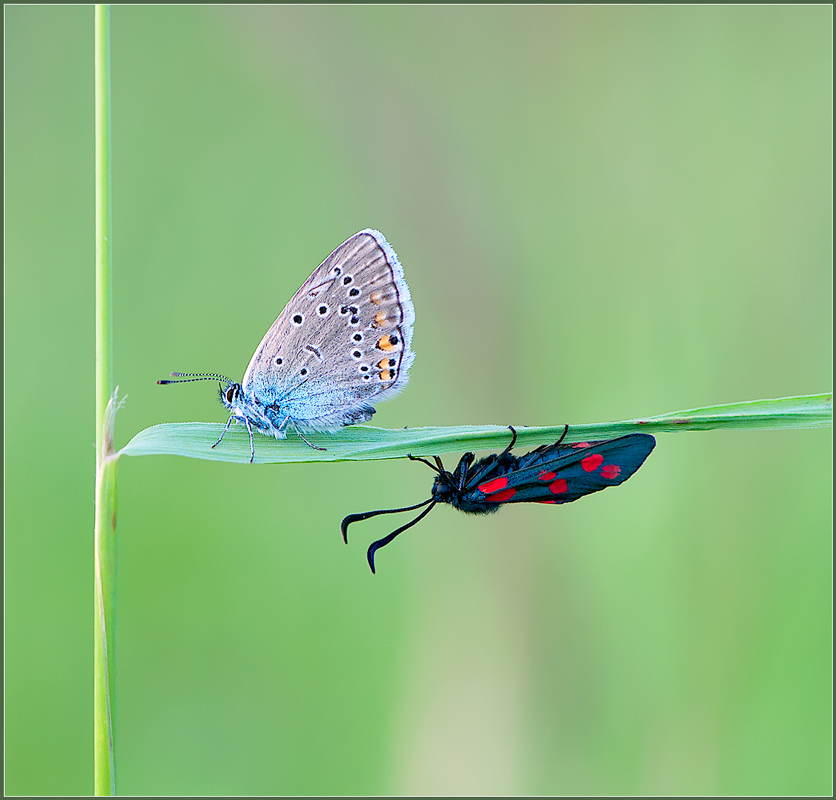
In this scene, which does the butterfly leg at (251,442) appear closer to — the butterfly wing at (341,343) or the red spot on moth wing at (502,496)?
the butterfly wing at (341,343)

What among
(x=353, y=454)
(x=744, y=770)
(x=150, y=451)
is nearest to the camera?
(x=150, y=451)

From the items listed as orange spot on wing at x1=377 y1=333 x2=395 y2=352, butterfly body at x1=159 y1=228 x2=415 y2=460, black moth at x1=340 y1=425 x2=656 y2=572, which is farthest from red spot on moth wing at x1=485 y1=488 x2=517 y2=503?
orange spot on wing at x1=377 y1=333 x2=395 y2=352

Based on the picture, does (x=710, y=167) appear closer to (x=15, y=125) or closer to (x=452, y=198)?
(x=452, y=198)

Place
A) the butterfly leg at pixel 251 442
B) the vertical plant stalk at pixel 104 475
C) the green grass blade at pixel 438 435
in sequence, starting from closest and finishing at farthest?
the vertical plant stalk at pixel 104 475 < the green grass blade at pixel 438 435 < the butterfly leg at pixel 251 442

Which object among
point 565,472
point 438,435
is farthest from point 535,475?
point 438,435

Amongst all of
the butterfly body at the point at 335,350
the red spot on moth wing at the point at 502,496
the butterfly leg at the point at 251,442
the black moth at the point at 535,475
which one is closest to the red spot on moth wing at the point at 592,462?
the black moth at the point at 535,475

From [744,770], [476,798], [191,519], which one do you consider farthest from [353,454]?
[744,770]
